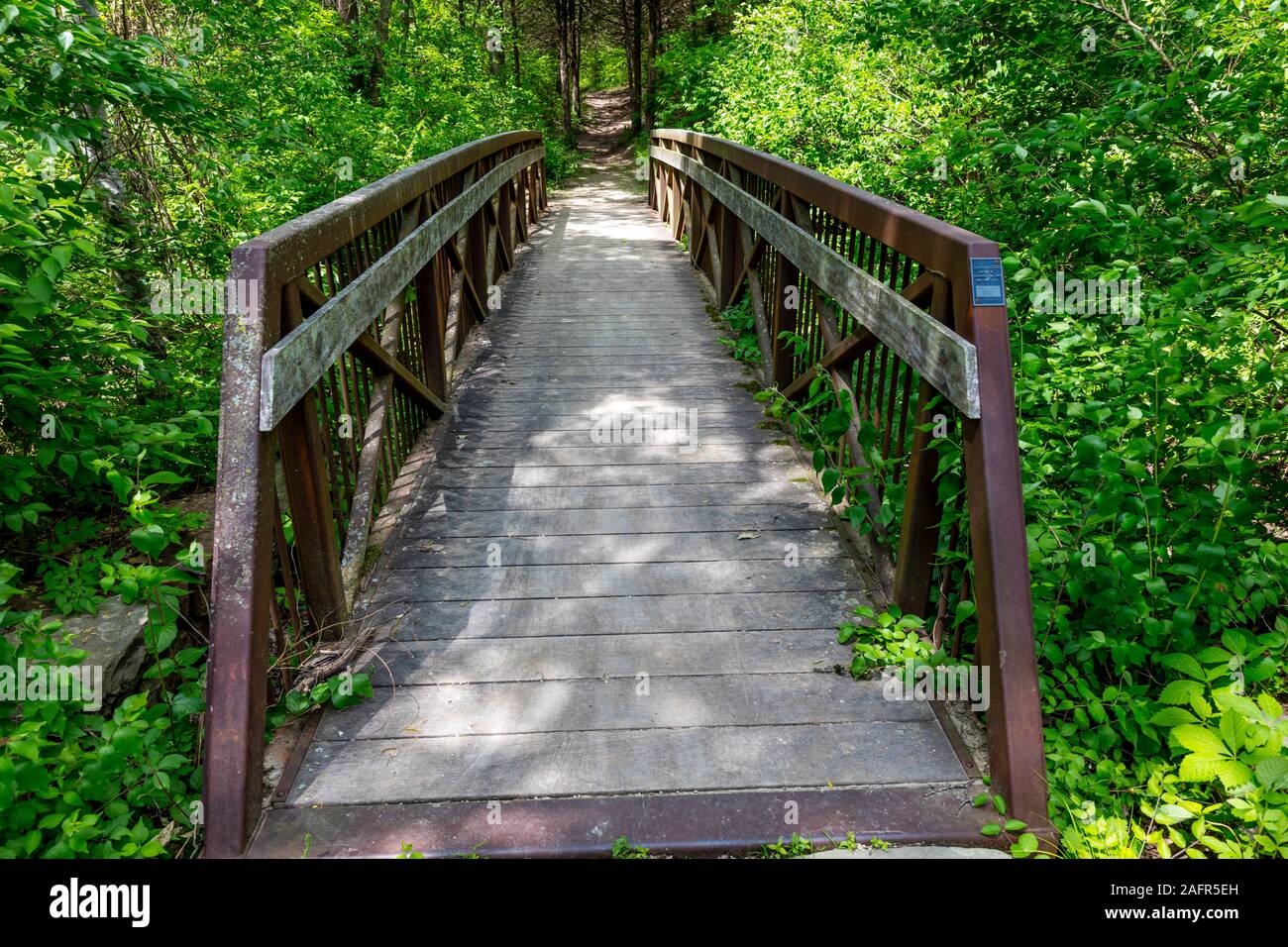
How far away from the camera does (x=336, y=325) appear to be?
272 centimetres

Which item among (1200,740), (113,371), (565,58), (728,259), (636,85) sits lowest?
(1200,740)

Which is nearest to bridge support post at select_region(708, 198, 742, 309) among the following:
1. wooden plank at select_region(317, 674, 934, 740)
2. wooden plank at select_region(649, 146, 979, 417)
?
wooden plank at select_region(649, 146, 979, 417)

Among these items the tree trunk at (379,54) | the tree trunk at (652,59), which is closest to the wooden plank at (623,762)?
the tree trunk at (379,54)

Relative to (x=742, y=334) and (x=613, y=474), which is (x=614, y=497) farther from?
(x=742, y=334)

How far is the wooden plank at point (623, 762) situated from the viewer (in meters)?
2.24

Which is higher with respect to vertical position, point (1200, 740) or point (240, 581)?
point (240, 581)

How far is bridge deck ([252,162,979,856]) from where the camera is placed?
2.15m

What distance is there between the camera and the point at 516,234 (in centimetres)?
1002

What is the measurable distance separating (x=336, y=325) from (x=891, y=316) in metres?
1.86

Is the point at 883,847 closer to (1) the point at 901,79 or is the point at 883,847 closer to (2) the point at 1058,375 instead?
(2) the point at 1058,375

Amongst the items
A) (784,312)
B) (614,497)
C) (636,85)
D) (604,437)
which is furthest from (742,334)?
(636,85)

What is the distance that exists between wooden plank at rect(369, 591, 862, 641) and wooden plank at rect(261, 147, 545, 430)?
975 millimetres

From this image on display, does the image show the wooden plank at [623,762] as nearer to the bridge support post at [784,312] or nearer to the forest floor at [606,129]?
the bridge support post at [784,312]
